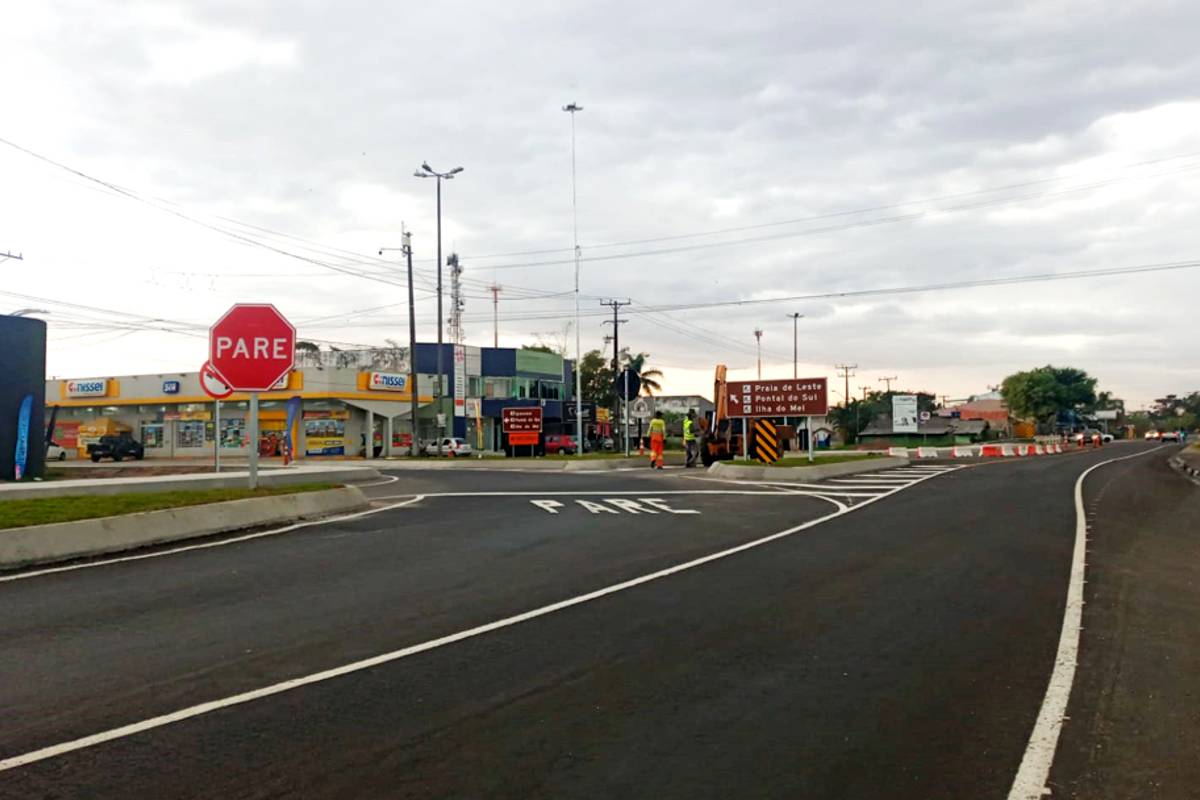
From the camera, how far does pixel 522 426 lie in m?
47.0

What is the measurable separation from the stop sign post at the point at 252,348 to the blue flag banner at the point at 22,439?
11410 millimetres

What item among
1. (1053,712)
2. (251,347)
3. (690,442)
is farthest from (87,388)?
(1053,712)

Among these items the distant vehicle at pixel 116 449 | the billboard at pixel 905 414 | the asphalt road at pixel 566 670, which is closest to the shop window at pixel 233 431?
the distant vehicle at pixel 116 449

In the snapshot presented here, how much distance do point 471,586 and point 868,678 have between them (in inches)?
170

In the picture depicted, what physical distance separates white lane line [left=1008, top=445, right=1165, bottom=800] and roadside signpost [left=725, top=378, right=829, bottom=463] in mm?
21375

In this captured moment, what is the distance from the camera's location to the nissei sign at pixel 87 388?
6594 cm

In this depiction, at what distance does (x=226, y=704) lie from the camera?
562cm

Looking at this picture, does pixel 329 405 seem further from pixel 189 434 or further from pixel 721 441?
pixel 721 441

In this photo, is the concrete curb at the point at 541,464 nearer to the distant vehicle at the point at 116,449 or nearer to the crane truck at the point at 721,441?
the crane truck at the point at 721,441

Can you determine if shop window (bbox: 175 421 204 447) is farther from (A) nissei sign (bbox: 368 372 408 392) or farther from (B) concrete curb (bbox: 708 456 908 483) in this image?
(B) concrete curb (bbox: 708 456 908 483)

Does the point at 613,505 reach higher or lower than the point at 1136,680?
higher

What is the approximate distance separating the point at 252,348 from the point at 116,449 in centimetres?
4634

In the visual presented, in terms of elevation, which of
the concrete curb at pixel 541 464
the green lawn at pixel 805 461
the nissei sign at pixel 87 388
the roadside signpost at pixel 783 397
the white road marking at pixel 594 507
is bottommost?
the white road marking at pixel 594 507

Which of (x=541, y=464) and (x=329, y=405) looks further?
(x=329, y=405)
